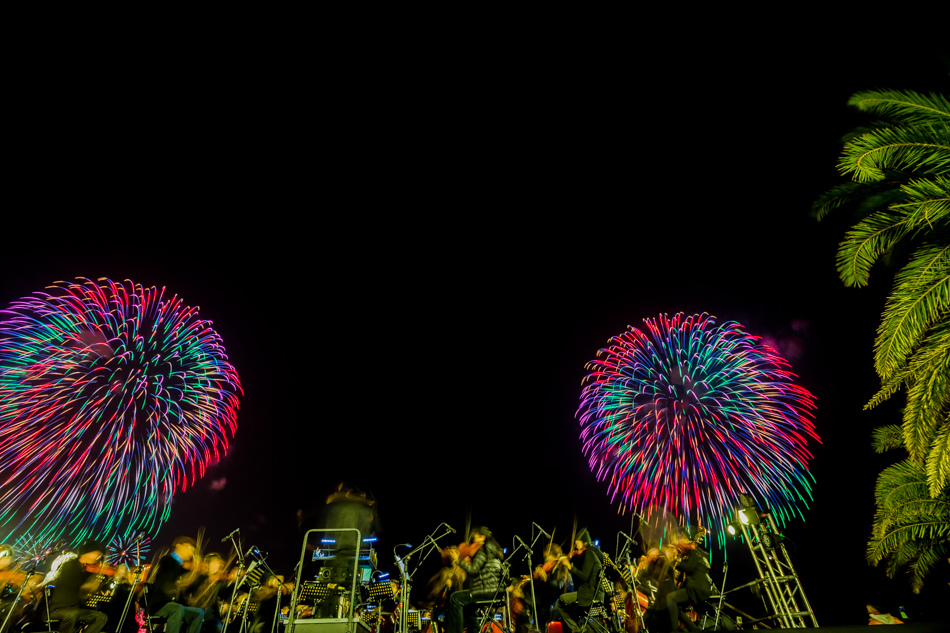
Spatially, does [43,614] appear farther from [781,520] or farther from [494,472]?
[494,472]

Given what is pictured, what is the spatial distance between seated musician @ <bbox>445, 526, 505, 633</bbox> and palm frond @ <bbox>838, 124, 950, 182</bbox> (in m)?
10.5

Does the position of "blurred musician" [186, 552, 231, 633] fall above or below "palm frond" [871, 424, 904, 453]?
below

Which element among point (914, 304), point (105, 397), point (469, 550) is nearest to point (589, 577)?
point (469, 550)

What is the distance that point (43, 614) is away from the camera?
32.6ft

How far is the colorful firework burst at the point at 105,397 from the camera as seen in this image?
684 inches

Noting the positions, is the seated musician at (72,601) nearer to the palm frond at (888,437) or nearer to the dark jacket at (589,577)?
the dark jacket at (589,577)

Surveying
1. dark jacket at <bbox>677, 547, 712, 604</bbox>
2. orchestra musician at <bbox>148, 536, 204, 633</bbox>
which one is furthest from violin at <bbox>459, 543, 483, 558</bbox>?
orchestra musician at <bbox>148, 536, 204, 633</bbox>

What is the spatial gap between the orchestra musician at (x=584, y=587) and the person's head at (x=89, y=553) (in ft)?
33.9

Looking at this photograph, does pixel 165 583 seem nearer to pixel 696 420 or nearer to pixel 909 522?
pixel 909 522

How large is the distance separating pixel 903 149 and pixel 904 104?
703 mm

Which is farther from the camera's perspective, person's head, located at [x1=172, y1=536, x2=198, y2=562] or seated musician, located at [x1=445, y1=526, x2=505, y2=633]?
person's head, located at [x1=172, y1=536, x2=198, y2=562]

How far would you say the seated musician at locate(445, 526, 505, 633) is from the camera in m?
10.5

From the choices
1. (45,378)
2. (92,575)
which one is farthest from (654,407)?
(45,378)

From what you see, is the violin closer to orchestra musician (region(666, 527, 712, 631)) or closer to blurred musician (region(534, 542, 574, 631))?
blurred musician (region(534, 542, 574, 631))
